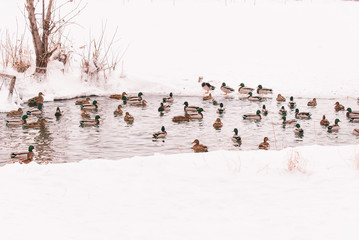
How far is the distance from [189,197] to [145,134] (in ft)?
32.2

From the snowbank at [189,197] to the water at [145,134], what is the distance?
465cm

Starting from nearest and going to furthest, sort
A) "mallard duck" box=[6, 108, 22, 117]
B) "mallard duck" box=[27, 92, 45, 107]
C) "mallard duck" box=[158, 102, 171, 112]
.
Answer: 1. "mallard duck" box=[6, 108, 22, 117]
2. "mallard duck" box=[158, 102, 171, 112]
3. "mallard duck" box=[27, 92, 45, 107]

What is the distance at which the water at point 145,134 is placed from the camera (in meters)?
16.2

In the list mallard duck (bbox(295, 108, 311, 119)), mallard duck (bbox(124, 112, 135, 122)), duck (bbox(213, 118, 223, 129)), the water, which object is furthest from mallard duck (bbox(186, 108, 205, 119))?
mallard duck (bbox(295, 108, 311, 119))

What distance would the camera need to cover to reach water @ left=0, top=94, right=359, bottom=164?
53.2 feet

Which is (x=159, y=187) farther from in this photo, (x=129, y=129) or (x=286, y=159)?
(x=129, y=129)

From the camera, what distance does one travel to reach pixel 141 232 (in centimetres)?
746

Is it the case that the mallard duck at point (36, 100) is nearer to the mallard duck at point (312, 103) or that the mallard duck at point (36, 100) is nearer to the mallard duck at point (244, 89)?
the mallard duck at point (244, 89)

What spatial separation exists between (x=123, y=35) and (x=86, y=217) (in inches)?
1066

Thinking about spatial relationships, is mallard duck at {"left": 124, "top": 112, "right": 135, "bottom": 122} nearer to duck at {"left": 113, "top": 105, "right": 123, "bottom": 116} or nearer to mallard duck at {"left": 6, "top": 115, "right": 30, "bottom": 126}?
duck at {"left": 113, "top": 105, "right": 123, "bottom": 116}

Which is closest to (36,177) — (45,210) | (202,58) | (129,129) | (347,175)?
(45,210)

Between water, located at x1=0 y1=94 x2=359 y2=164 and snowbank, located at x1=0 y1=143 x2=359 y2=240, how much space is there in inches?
183

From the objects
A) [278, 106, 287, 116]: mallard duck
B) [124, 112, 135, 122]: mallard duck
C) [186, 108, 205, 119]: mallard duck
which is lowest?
[124, 112, 135, 122]: mallard duck

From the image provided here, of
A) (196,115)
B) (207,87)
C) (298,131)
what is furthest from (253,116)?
(207,87)
